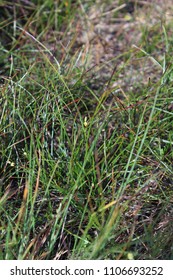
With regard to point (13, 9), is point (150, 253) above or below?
below

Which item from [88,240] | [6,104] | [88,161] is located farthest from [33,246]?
[6,104]

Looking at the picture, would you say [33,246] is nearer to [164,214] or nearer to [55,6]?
[164,214]
